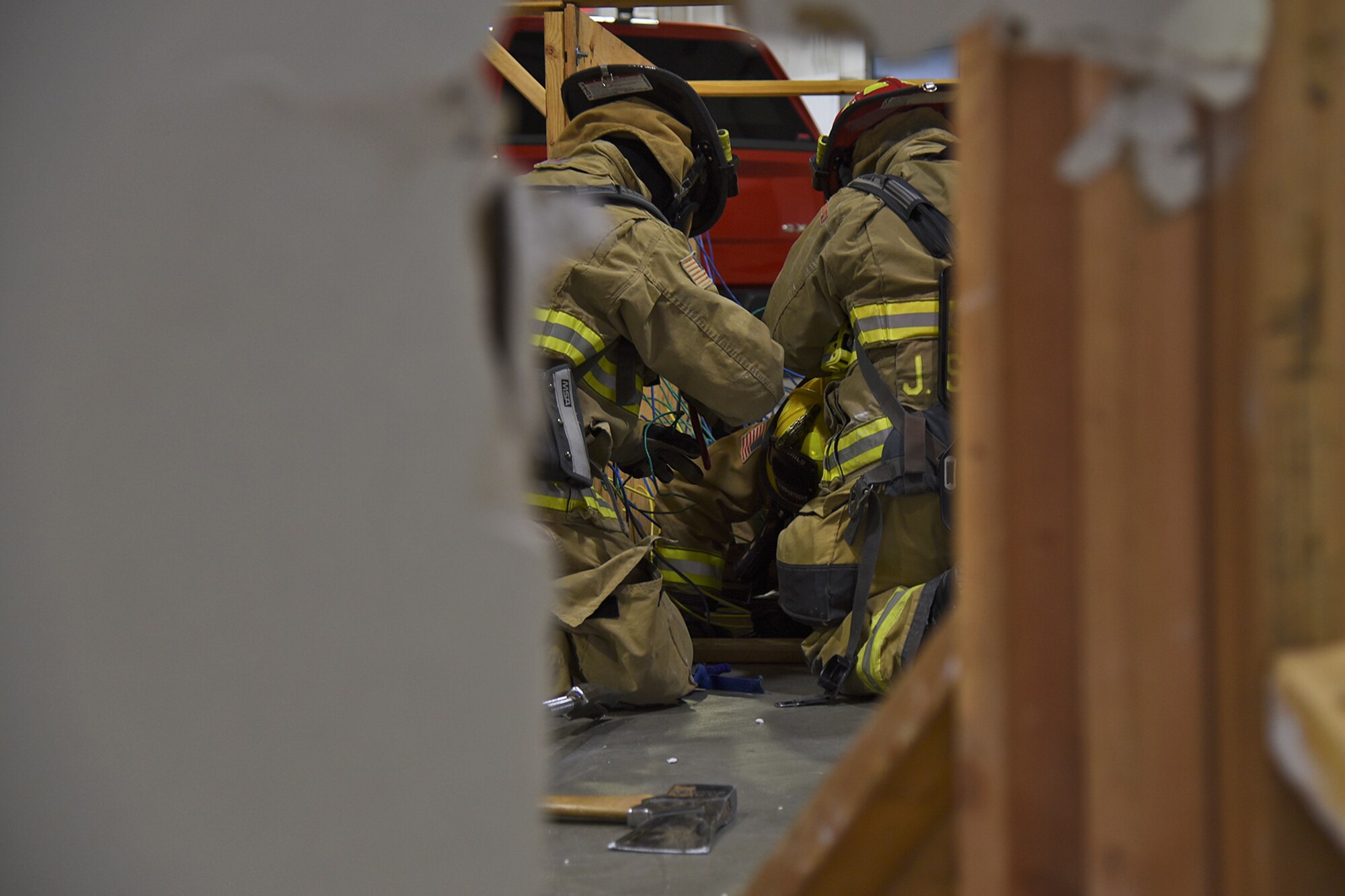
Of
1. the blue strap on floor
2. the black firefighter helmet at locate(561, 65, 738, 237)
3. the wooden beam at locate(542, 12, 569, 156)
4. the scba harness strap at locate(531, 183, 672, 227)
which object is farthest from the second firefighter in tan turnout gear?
the wooden beam at locate(542, 12, 569, 156)

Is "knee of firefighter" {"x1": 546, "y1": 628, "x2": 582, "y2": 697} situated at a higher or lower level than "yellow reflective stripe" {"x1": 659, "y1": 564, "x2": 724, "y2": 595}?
lower

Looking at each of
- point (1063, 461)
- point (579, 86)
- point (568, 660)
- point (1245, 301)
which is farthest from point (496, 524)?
point (579, 86)

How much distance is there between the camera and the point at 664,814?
74.7 inches

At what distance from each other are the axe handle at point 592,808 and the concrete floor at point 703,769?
18mm

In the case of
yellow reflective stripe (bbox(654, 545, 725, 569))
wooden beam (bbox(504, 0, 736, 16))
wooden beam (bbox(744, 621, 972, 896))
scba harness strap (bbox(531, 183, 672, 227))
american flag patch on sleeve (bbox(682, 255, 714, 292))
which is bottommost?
yellow reflective stripe (bbox(654, 545, 725, 569))

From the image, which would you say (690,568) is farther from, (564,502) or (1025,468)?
(1025,468)

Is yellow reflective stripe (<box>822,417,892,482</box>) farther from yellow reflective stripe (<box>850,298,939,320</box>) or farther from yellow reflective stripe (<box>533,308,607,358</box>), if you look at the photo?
yellow reflective stripe (<box>533,308,607,358</box>)

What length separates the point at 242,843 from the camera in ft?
2.59

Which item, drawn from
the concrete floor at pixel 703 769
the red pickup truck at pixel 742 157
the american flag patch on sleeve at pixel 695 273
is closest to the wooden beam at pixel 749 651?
the concrete floor at pixel 703 769

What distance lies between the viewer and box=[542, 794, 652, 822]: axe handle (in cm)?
193

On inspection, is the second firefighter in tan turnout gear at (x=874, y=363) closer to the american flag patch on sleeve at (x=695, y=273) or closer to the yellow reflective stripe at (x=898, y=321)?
the yellow reflective stripe at (x=898, y=321)

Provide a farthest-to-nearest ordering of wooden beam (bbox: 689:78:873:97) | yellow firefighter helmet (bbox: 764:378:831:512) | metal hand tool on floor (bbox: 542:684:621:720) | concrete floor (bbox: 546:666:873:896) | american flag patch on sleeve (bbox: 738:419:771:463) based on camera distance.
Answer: wooden beam (bbox: 689:78:873:97)
american flag patch on sleeve (bbox: 738:419:771:463)
yellow firefighter helmet (bbox: 764:378:831:512)
metal hand tool on floor (bbox: 542:684:621:720)
concrete floor (bbox: 546:666:873:896)

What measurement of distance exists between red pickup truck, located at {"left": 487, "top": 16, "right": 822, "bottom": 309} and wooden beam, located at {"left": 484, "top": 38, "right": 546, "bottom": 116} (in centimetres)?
154

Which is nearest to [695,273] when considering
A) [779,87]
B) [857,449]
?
[857,449]
